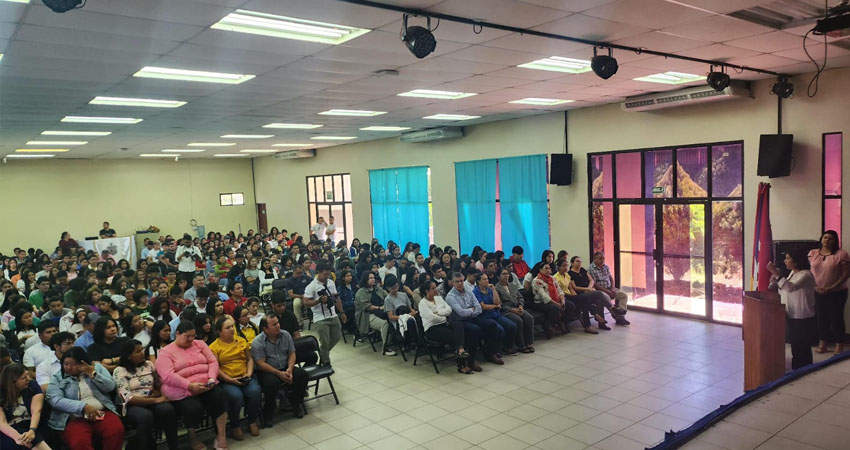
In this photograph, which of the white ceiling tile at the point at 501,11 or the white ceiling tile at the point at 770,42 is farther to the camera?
the white ceiling tile at the point at 770,42

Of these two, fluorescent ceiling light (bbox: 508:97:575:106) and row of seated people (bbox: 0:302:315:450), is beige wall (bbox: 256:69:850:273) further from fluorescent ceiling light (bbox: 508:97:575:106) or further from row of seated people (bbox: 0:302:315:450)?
row of seated people (bbox: 0:302:315:450)

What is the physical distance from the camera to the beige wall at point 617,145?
24.0 feet

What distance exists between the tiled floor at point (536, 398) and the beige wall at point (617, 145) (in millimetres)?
2230

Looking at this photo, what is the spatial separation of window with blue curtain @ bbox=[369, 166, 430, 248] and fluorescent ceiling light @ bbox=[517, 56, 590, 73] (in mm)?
7090

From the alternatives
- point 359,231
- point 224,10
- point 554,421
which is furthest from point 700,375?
point 359,231

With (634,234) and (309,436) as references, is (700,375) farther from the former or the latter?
(309,436)

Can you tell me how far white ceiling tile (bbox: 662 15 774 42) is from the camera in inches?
185

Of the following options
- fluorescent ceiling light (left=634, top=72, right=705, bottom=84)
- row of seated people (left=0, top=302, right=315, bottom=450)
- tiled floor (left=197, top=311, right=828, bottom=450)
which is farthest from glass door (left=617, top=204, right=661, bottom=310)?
row of seated people (left=0, top=302, right=315, bottom=450)

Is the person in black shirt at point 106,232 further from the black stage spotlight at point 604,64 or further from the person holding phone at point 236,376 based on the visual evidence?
the black stage spotlight at point 604,64

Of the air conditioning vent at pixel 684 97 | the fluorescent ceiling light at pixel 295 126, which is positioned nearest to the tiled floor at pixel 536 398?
the air conditioning vent at pixel 684 97

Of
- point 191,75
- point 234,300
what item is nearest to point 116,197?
point 234,300

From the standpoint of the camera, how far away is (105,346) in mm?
5137

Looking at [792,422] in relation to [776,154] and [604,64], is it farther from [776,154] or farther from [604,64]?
[776,154]

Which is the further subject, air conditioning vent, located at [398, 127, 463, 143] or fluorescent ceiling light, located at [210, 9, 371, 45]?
air conditioning vent, located at [398, 127, 463, 143]
